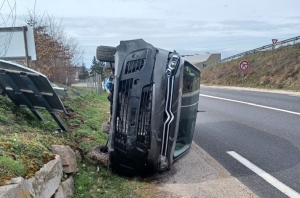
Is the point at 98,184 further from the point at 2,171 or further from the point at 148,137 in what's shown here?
the point at 2,171

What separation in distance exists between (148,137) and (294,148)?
3.44 metres

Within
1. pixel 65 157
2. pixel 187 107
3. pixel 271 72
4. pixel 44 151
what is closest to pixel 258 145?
pixel 187 107

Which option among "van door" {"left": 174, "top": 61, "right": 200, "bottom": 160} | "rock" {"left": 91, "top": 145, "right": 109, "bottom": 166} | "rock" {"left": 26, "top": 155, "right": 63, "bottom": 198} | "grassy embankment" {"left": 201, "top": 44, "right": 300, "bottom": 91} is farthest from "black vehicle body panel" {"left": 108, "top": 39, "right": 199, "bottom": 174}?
"grassy embankment" {"left": 201, "top": 44, "right": 300, "bottom": 91}

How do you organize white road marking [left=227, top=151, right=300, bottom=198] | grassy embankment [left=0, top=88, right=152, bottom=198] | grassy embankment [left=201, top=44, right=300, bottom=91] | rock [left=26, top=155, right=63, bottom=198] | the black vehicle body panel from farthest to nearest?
grassy embankment [left=201, top=44, right=300, bottom=91], white road marking [left=227, top=151, right=300, bottom=198], the black vehicle body panel, grassy embankment [left=0, top=88, right=152, bottom=198], rock [left=26, top=155, right=63, bottom=198]

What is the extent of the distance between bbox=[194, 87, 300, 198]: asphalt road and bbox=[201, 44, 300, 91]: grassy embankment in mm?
11776

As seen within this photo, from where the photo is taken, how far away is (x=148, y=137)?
144 inches

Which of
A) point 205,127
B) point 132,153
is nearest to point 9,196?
point 132,153

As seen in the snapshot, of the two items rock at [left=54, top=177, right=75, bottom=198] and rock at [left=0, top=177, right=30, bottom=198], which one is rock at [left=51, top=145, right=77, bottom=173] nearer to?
rock at [left=54, top=177, right=75, bottom=198]

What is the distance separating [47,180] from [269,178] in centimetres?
296

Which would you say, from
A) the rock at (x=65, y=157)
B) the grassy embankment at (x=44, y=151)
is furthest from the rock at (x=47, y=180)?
the rock at (x=65, y=157)

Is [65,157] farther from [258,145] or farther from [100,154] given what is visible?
[258,145]

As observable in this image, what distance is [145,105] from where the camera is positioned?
12.0 ft

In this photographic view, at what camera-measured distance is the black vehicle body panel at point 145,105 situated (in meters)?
3.63

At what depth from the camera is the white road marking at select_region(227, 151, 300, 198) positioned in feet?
12.8
